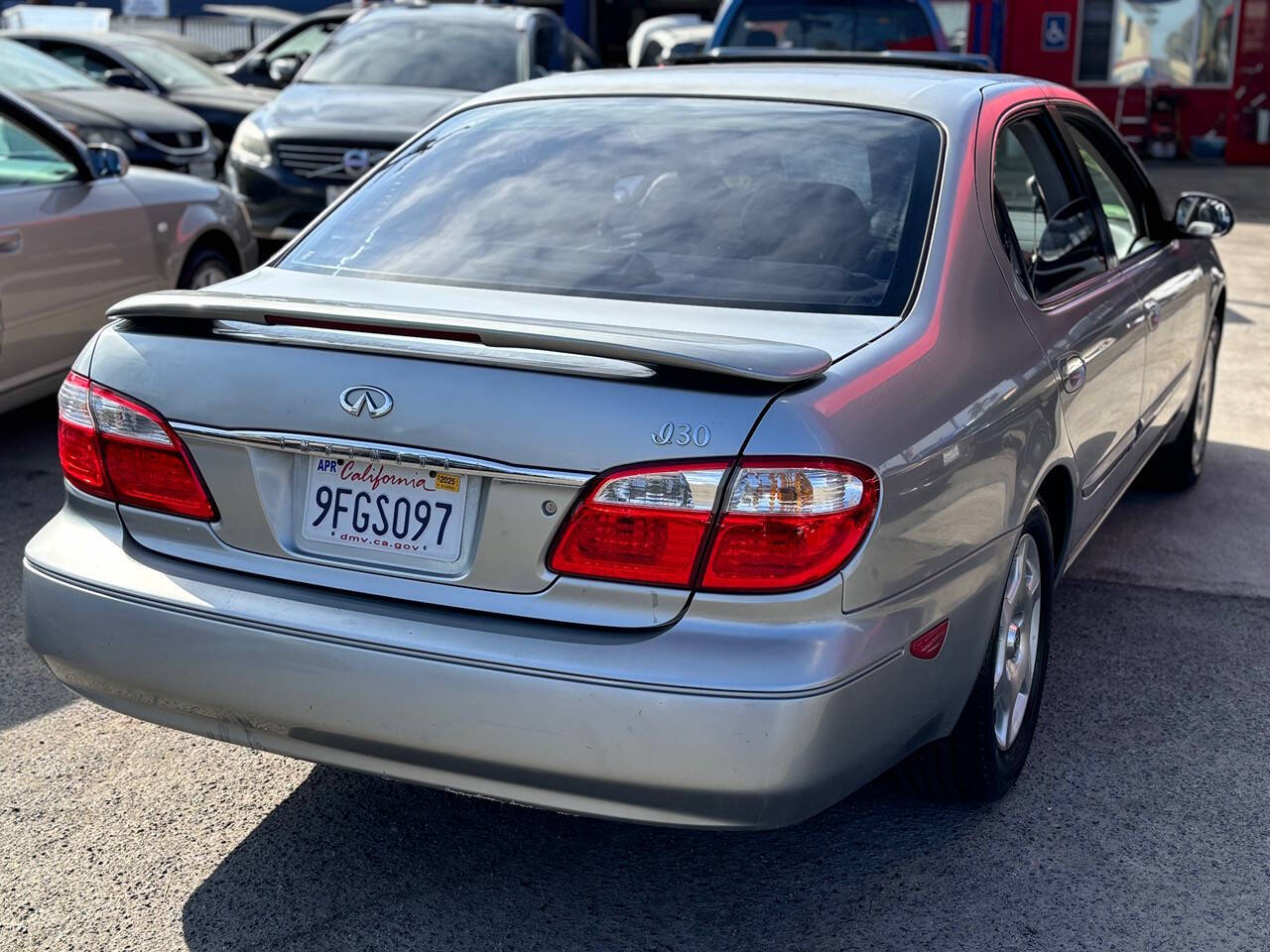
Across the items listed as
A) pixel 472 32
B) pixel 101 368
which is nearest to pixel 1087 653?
pixel 101 368

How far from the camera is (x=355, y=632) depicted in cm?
260

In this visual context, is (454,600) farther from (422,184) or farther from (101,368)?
(422,184)

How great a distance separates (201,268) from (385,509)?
4.89 meters

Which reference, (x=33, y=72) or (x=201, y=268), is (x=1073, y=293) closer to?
(x=201, y=268)

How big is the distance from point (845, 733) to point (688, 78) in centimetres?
195

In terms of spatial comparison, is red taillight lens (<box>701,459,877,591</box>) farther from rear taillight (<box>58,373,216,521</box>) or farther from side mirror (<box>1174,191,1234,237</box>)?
side mirror (<box>1174,191,1234,237</box>)

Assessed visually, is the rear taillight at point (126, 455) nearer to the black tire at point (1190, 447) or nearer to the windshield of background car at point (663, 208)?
the windshield of background car at point (663, 208)

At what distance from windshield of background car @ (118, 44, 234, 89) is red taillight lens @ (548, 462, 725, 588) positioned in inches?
468

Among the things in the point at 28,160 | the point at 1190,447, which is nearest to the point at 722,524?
the point at 1190,447

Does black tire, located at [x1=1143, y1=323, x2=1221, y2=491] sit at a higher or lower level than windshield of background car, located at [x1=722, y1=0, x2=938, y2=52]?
lower

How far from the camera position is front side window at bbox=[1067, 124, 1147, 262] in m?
4.46

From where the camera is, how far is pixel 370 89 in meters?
9.78

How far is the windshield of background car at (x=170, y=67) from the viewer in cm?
1338

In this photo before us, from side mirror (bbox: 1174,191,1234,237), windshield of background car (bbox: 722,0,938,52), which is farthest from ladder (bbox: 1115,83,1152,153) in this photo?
side mirror (bbox: 1174,191,1234,237)
